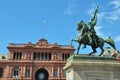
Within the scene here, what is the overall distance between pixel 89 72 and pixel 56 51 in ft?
187

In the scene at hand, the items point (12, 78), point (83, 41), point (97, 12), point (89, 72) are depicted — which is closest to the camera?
point (89, 72)

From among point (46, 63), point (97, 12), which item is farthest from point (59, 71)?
point (97, 12)

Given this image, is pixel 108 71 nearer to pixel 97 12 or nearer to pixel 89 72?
pixel 89 72

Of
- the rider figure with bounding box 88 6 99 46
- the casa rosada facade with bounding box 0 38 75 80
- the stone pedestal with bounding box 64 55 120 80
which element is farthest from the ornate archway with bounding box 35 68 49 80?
the stone pedestal with bounding box 64 55 120 80

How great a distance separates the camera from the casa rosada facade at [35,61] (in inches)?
2820

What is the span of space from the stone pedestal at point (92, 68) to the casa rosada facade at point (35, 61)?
54.4 meters

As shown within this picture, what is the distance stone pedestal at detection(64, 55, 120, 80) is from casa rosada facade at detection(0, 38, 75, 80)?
5444 cm

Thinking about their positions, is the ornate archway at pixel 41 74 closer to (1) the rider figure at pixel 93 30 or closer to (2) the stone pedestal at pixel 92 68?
(1) the rider figure at pixel 93 30

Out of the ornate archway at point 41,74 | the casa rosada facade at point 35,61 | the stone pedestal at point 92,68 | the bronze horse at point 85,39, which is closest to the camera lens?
the stone pedestal at point 92,68

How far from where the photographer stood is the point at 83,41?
18172 millimetres

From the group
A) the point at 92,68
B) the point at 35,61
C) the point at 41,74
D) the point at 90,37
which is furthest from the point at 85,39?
the point at 41,74

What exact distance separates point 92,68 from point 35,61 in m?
56.9

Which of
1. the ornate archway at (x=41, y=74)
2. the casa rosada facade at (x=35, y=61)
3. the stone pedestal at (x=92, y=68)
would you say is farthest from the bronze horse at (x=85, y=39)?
the ornate archway at (x=41, y=74)

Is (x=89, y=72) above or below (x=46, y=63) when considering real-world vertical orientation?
below
